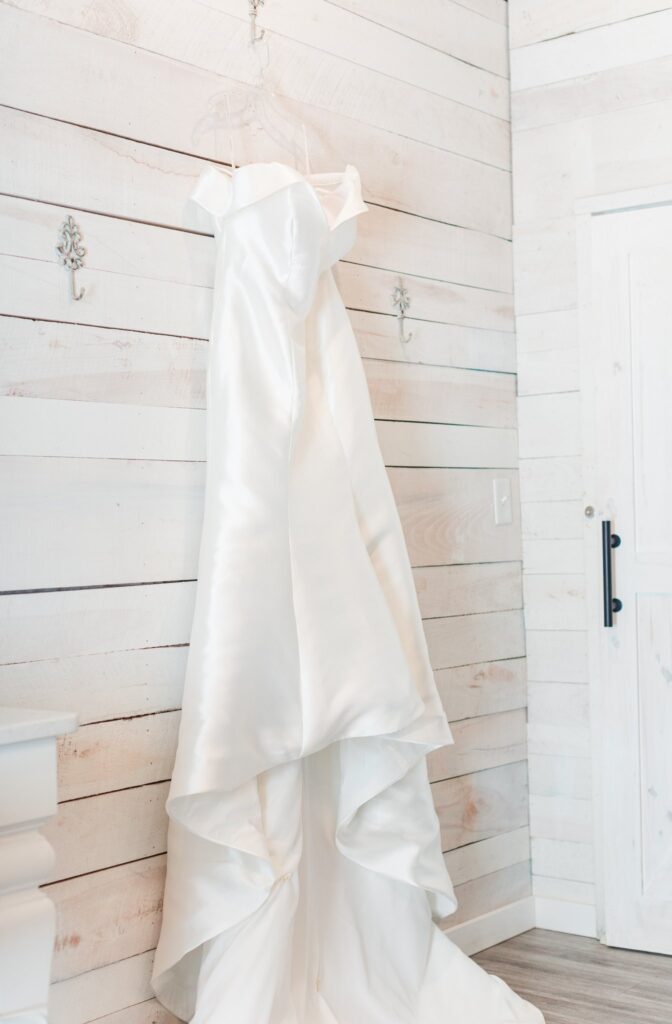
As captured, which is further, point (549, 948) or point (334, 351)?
point (549, 948)

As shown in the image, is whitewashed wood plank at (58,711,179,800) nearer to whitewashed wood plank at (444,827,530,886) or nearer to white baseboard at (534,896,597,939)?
whitewashed wood plank at (444,827,530,886)

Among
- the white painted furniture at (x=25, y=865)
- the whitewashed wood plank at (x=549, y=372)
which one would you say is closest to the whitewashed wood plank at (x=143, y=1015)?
the white painted furniture at (x=25, y=865)

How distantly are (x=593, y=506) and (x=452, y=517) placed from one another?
1.21 ft

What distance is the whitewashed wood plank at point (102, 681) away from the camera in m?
1.86

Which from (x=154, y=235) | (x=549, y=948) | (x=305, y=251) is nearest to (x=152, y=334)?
(x=154, y=235)

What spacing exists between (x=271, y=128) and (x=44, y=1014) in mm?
1711

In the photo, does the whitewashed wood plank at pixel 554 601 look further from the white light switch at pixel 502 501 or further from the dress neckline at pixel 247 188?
the dress neckline at pixel 247 188

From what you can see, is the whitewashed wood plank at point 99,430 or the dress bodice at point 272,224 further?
the dress bodice at point 272,224

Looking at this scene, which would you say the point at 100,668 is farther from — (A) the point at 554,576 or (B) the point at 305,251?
(A) the point at 554,576

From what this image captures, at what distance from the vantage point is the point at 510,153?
2980 millimetres

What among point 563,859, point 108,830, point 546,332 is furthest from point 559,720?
point 108,830

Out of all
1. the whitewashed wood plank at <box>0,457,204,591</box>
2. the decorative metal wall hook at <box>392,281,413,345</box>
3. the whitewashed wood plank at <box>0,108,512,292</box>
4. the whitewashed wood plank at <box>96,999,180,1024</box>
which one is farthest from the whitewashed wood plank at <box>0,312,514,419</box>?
the whitewashed wood plank at <box>96,999,180,1024</box>

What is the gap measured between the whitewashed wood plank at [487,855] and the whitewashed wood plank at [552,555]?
2.21ft

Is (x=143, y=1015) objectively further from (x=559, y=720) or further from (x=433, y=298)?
(x=433, y=298)
